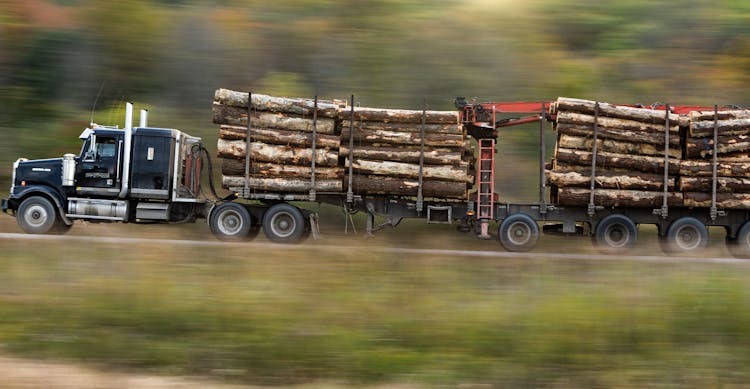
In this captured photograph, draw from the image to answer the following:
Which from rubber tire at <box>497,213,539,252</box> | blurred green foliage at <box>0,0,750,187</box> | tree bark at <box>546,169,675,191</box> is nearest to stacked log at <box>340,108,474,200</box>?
rubber tire at <box>497,213,539,252</box>

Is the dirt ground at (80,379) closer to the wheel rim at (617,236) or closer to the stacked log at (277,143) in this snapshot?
the stacked log at (277,143)

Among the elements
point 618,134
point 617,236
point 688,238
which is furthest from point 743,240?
point 618,134

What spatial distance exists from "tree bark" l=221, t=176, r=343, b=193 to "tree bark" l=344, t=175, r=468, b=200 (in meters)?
0.51

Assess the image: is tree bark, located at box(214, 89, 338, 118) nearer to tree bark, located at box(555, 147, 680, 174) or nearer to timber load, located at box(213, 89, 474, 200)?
timber load, located at box(213, 89, 474, 200)

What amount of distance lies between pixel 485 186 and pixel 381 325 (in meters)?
8.80

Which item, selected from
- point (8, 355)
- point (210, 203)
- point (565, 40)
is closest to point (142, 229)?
point (210, 203)

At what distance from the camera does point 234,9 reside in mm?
27078

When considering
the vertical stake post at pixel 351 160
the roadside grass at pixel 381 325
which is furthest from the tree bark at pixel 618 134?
the roadside grass at pixel 381 325

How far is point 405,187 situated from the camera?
56.5 ft

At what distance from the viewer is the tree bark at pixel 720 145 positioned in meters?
17.1

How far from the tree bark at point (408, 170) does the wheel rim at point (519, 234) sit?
1.46m

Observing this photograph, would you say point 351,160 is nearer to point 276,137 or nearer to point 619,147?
point 276,137

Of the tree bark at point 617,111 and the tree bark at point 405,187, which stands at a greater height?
the tree bark at point 617,111

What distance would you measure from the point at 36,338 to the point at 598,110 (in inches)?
499
